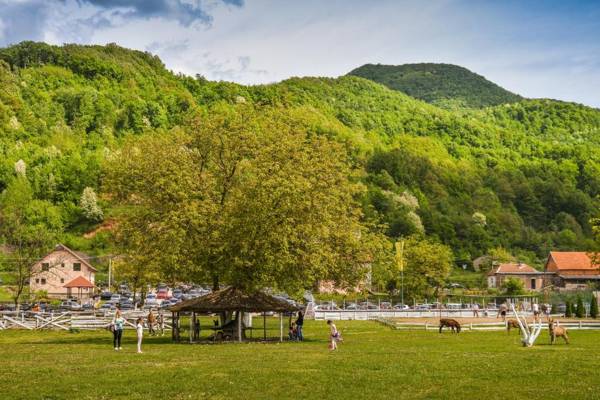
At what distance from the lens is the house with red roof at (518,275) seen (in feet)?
410

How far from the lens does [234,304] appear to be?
39688 mm

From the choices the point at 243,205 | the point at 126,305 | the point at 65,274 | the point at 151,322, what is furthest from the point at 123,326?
the point at 65,274

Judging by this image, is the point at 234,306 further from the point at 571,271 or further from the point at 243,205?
the point at 571,271

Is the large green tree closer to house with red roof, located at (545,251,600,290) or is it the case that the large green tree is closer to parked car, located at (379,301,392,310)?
parked car, located at (379,301,392,310)

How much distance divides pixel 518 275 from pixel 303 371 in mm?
106906

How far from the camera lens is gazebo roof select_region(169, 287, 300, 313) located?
39438 millimetres

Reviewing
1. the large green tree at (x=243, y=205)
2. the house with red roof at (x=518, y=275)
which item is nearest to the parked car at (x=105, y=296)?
the large green tree at (x=243, y=205)

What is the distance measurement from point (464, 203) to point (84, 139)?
3805 inches

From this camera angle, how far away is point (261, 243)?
4056 cm

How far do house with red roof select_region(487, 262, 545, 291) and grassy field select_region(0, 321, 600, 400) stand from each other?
3531 inches

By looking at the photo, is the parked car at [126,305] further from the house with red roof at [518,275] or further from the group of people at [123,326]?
the house with red roof at [518,275]

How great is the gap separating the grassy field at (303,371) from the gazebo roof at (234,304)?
2.19 metres

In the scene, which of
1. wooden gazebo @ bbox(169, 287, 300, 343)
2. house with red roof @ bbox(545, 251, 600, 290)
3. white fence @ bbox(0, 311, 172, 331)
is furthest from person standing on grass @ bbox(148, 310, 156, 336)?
house with red roof @ bbox(545, 251, 600, 290)

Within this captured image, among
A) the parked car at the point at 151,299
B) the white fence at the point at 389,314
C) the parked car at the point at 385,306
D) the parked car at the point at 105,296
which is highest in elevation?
the parked car at the point at 105,296
